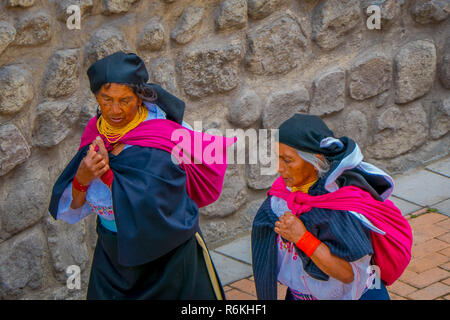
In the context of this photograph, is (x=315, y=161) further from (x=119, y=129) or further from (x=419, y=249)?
(x=419, y=249)

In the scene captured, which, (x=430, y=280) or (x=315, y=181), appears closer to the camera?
(x=315, y=181)

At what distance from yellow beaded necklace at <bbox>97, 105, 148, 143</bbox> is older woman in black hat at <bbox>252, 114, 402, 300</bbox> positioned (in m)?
0.65

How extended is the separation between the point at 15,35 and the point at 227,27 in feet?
4.58

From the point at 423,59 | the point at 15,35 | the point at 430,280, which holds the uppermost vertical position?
the point at 15,35

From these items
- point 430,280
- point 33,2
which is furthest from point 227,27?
point 430,280

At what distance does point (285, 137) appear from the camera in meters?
3.04

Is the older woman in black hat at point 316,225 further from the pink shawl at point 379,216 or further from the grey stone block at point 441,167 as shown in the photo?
the grey stone block at point 441,167

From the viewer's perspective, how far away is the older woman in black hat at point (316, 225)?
116 inches

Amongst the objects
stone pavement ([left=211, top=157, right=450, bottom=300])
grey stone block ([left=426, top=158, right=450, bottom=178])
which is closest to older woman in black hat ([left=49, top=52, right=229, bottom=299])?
stone pavement ([left=211, top=157, right=450, bottom=300])

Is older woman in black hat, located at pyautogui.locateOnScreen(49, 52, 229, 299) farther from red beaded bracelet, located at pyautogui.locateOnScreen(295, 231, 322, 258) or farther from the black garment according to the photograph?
red beaded bracelet, located at pyautogui.locateOnScreen(295, 231, 322, 258)

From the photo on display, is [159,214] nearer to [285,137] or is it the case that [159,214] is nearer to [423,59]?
[285,137]

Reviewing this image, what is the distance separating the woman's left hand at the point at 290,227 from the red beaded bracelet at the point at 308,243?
2 centimetres

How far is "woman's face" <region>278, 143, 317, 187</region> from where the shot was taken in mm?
3047

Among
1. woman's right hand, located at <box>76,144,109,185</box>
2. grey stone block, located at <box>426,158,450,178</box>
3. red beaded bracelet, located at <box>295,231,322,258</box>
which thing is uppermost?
woman's right hand, located at <box>76,144,109,185</box>
